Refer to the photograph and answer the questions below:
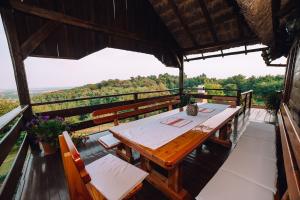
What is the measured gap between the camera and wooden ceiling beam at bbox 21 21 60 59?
231cm

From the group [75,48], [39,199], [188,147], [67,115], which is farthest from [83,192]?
[75,48]

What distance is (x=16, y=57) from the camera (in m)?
2.22

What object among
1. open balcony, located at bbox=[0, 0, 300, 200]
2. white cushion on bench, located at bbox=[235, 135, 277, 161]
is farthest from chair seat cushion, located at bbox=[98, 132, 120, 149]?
white cushion on bench, located at bbox=[235, 135, 277, 161]

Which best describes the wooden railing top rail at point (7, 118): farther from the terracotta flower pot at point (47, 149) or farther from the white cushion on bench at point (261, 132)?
the white cushion on bench at point (261, 132)

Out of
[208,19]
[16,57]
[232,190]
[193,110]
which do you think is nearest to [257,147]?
[193,110]

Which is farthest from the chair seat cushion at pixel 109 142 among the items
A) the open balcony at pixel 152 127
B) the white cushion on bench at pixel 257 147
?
the white cushion on bench at pixel 257 147

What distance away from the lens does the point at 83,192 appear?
752 mm

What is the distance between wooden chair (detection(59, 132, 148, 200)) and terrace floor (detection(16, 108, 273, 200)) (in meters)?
0.56

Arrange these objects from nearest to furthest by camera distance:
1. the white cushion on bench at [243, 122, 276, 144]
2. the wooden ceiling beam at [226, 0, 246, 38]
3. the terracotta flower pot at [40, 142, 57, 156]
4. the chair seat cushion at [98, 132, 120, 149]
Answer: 1. the chair seat cushion at [98, 132, 120, 149]
2. the white cushion on bench at [243, 122, 276, 144]
3. the terracotta flower pot at [40, 142, 57, 156]
4. the wooden ceiling beam at [226, 0, 246, 38]

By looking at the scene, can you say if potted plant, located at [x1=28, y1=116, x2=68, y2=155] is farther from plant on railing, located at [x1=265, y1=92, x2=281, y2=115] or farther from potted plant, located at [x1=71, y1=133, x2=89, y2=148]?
plant on railing, located at [x1=265, y1=92, x2=281, y2=115]

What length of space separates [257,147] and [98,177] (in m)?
1.78

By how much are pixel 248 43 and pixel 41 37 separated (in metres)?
5.02

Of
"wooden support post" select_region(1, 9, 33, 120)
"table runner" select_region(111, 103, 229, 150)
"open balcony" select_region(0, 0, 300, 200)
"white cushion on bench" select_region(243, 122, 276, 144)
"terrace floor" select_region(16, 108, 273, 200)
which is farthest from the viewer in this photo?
"wooden support post" select_region(1, 9, 33, 120)

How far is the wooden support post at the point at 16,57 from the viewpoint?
210 cm
